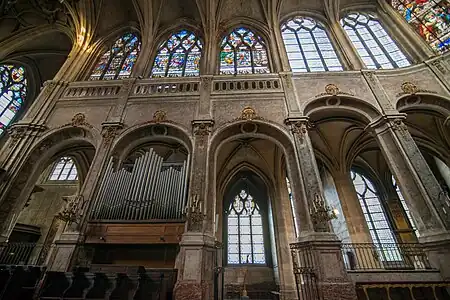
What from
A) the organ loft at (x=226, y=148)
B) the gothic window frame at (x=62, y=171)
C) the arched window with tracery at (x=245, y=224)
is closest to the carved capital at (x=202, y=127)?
the organ loft at (x=226, y=148)

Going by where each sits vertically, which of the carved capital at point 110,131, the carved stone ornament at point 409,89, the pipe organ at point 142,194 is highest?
the carved stone ornament at point 409,89

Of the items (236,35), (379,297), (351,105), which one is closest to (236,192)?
(351,105)

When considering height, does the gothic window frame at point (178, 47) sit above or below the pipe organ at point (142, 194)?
above

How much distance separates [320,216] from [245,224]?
20.3 ft

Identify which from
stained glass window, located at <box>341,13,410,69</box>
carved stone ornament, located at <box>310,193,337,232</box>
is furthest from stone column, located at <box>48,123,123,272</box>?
stained glass window, located at <box>341,13,410,69</box>

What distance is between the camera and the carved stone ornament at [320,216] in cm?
593

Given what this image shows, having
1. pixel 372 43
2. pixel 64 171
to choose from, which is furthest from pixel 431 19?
pixel 64 171

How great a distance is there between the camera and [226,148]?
10.8 m

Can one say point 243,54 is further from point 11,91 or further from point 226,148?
point 11,91

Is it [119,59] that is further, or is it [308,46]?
[119,59]

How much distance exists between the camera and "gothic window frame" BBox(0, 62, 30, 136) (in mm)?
11523

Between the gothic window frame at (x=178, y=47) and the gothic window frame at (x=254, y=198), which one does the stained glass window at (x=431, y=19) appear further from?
the gothic window frame at (x=178, y=47)

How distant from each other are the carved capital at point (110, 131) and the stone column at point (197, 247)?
314cm

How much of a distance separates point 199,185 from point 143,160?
2.30 meters
